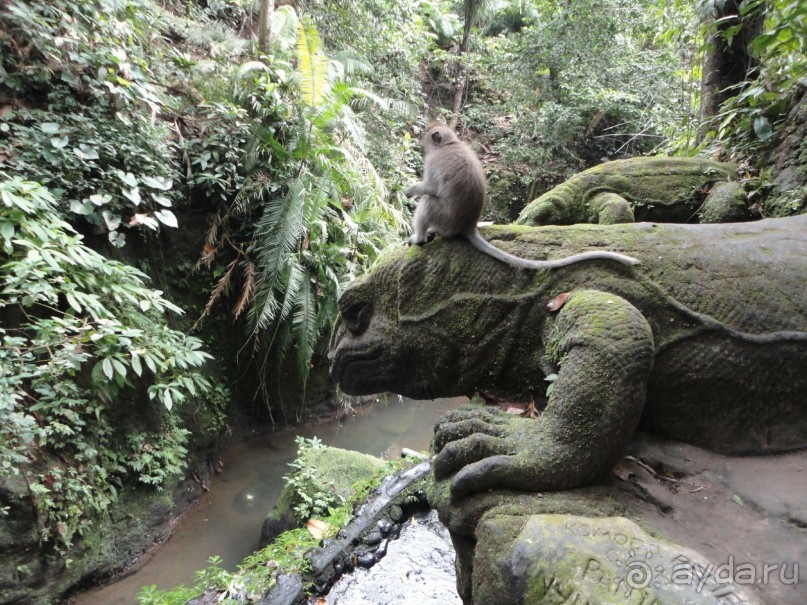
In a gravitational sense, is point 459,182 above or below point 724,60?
below

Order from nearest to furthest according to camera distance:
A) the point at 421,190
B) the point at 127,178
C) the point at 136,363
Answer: the point at 421,190 < the point at 136,363 < the point at 127,178

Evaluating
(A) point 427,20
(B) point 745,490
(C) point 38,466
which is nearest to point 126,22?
(C) point 38,466

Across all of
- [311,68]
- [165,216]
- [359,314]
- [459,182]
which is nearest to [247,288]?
[165,216]

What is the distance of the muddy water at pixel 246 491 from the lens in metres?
5.21

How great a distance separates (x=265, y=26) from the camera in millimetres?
8156

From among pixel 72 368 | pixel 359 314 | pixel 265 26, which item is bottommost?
pixel 72 368

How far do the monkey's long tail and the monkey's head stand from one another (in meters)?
1.06

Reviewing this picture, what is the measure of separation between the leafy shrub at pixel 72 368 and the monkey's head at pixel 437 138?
273 centimetres

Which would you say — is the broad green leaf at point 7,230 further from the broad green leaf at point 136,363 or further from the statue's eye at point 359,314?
the statue's eye at point 359,314

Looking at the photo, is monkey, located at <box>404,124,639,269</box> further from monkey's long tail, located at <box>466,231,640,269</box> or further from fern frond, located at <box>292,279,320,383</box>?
fern frond, located at <box>292,279,320,383</box>

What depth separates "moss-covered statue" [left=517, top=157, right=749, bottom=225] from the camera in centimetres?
383

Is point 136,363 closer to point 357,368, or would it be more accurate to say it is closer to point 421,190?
point 357,368

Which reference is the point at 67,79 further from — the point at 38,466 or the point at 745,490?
the point at 745,490

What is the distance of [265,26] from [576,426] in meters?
8.34
